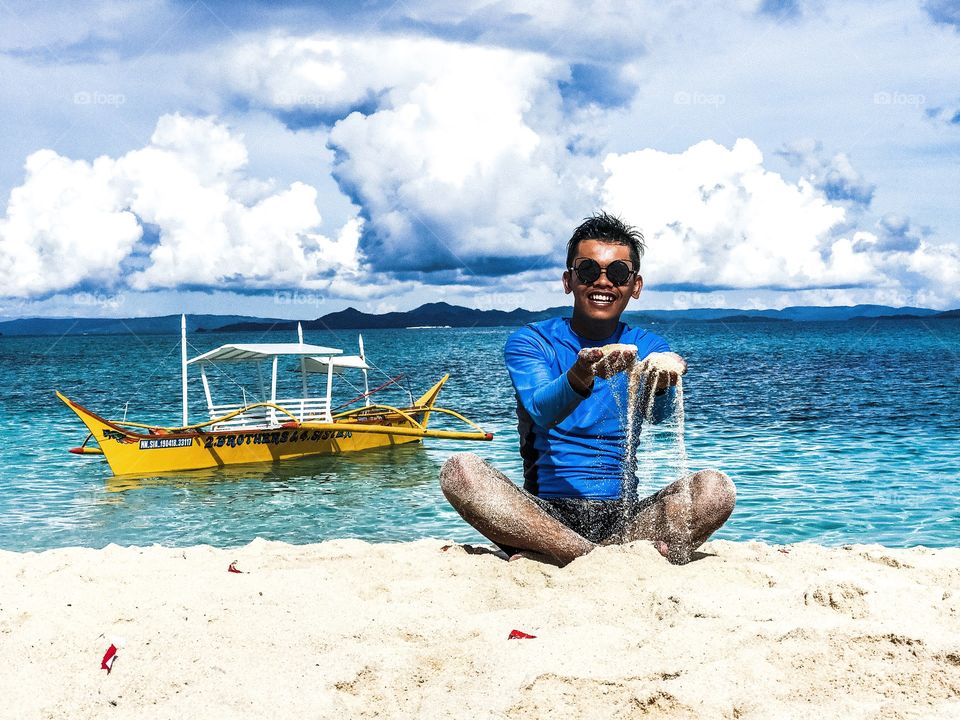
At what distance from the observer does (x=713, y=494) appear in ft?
14.4

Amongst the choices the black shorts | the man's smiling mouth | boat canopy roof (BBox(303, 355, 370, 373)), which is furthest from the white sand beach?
boat canopy roof (BBox(303, 355, 370, 373))

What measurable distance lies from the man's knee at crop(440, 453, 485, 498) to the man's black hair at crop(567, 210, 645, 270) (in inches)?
48.0

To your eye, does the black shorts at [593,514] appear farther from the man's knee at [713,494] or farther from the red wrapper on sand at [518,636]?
the red wrapper on sand at [518,636]

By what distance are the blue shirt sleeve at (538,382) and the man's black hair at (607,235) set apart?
1.72 feet

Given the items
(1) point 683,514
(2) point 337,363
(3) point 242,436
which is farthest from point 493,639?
(2) point 337,363

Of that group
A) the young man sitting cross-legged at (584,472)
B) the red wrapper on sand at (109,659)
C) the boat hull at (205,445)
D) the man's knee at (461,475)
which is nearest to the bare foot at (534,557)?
the young man sitting cross-legged at (584,472)

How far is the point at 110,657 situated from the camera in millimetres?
3076

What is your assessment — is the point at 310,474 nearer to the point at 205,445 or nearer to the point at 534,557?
the point at 205,445

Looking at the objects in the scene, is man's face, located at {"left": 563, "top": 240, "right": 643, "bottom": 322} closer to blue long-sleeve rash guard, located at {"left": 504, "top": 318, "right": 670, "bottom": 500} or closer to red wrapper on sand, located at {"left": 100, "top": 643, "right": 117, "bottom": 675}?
blue long-sleeve rash guard, located at {"left": 504, "top": 318, "right": 670, "bottom": 500}

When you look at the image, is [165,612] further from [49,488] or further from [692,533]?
[49,488]

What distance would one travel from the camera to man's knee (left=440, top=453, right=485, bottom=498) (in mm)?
4410

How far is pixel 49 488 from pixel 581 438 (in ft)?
38.4

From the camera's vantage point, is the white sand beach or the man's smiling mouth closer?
the white sand beach

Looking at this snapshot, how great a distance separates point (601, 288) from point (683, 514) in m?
1.31
